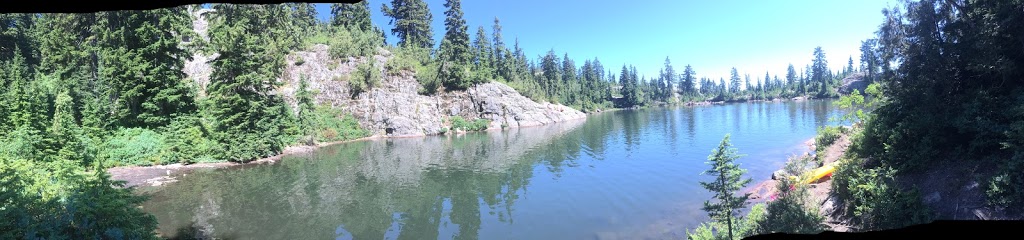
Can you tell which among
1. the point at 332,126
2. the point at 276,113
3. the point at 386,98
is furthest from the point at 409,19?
the point at 276,113

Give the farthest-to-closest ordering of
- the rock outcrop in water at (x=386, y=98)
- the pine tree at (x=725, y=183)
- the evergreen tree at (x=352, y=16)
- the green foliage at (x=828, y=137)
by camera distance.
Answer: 1. the evergreen tree at (x=352, y=16)
2. the rock outcrop in water at (x=386, y=98)
3. the green foliage at (x=828, y=137)
4. the pine tree at (x=725, y=183)

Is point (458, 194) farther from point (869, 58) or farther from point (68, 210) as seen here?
point (869, 58)

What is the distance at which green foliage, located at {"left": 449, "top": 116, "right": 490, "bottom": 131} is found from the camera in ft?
183

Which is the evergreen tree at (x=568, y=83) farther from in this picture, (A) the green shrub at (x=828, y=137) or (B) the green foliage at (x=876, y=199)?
(B) the green foliage at (x=876, y=199)

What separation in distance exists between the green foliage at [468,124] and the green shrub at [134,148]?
107 feet

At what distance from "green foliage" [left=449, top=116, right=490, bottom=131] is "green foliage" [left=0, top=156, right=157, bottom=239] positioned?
1811 inches

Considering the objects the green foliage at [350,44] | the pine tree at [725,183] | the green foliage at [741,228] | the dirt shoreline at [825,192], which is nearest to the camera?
the green foliage at [741,228]

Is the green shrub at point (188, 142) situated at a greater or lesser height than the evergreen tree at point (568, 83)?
lesser

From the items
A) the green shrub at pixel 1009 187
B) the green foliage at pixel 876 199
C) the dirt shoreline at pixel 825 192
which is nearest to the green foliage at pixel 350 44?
the dirt shoreline at pixel 825 192

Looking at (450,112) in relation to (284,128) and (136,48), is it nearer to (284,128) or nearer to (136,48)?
(284,128)

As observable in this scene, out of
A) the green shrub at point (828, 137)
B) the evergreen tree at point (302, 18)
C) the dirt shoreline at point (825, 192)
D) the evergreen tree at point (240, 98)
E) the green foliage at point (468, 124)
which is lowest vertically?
the dirt shoreline at point (825, 192)

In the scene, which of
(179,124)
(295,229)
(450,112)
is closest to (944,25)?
(295,229)

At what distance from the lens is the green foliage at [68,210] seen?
25.1ft

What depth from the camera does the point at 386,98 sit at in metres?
52.2
